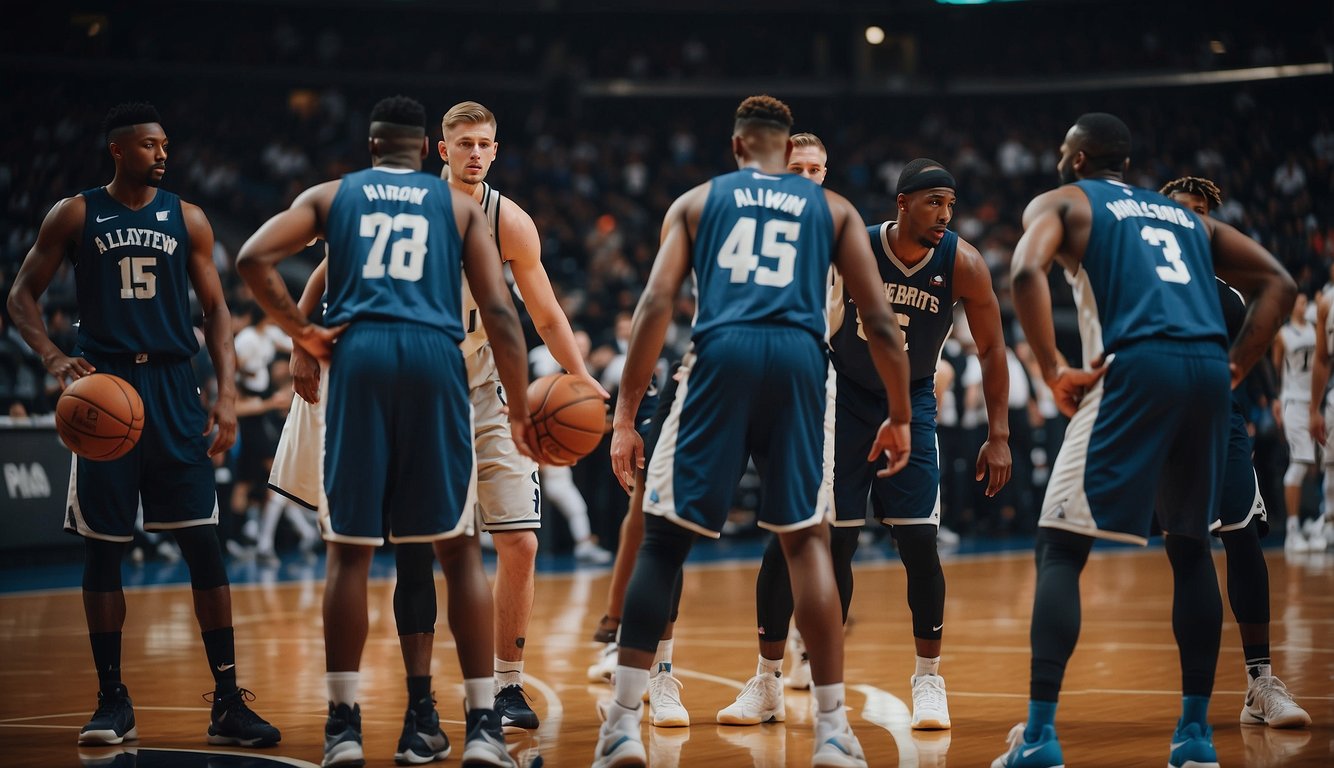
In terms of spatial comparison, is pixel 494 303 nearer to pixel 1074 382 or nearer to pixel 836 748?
pixel 836 748

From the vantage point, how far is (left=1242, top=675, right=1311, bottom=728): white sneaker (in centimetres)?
584

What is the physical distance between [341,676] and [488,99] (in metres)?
27.1

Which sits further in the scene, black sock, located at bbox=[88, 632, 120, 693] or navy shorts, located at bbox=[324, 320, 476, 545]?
black sock, located at bbox=[88, 632, 120, 693]

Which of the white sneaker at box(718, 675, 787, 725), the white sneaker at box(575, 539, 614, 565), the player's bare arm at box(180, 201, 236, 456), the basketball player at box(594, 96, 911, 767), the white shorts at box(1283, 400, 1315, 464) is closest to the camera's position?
the basketball player at box(594, 96, 911, 767)

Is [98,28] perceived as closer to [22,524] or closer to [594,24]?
[594,24]

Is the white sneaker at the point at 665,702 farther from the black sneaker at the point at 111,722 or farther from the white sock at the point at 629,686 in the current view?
the black sneaker at the point at 111,722

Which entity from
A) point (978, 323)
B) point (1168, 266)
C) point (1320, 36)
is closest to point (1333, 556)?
point (978, 323)

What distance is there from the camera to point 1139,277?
4902 millimetres

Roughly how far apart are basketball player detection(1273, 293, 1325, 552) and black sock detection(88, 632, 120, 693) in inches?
449

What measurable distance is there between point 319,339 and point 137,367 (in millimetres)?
1523

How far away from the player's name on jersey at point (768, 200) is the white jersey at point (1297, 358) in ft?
34.4

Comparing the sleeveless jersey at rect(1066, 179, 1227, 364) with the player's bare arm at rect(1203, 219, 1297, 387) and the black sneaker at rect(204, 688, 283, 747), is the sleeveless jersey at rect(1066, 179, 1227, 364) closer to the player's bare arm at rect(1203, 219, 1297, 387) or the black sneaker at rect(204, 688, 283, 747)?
the player's bare arm at rect(1203, 219, 1297, 387)

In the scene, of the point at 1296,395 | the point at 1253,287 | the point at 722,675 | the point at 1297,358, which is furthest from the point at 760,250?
the point at 1296,395

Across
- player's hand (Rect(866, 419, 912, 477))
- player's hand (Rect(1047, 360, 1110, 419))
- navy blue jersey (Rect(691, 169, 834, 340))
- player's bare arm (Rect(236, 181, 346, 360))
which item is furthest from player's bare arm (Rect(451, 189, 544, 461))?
player's hand (Rect(1047, 360, 1110, 419))
